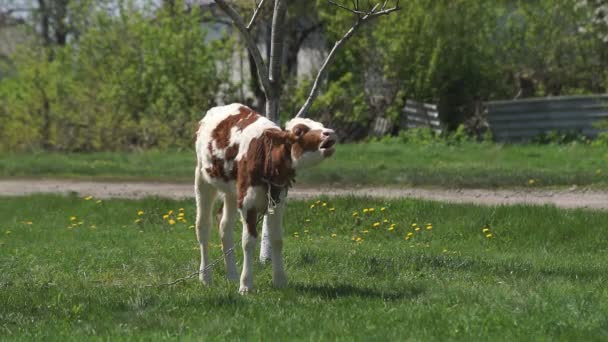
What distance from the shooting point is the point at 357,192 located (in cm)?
1839

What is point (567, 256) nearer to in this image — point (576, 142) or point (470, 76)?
point (576, 142)

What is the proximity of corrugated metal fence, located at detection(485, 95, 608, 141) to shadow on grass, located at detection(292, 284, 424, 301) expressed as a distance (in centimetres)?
1837

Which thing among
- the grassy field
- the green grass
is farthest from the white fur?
the grassy field

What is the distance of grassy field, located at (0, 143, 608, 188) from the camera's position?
19.4m

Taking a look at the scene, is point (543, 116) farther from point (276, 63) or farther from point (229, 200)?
point (229, 200)

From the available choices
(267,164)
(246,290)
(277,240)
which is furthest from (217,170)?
(246,290)

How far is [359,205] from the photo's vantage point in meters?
15.5

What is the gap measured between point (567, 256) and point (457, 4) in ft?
61.0

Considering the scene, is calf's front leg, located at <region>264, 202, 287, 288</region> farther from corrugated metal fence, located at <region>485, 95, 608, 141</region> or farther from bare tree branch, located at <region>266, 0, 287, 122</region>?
corrugated metal fence, located at <region>485, 95, 608, 141</region>

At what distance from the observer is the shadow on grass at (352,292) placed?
9.15 m

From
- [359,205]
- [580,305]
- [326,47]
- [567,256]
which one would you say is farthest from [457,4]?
[580,305]

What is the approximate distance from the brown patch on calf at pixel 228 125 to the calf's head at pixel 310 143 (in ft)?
2.75

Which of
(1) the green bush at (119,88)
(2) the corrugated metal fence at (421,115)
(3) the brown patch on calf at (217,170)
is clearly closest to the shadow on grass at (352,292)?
(3) the brown patch on calf at (217,170)

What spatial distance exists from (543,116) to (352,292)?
1954 cm
